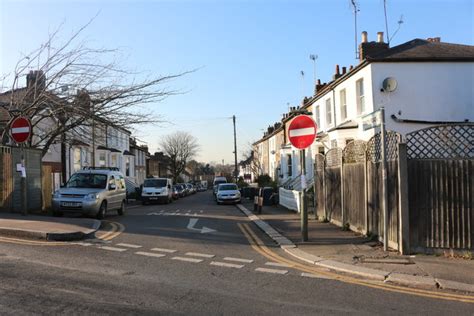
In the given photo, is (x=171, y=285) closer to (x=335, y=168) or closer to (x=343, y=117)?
(x=335, y=168)

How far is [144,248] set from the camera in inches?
399

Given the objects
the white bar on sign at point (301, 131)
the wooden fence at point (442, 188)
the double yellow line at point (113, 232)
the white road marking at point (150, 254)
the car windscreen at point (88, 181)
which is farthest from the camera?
the car windscreen at point (88, 181)

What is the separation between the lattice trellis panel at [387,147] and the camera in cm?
970

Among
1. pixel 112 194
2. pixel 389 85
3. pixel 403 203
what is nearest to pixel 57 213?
pixel 112 194

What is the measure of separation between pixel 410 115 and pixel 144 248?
50.6 feet

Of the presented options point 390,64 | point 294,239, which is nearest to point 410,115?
point 390,64

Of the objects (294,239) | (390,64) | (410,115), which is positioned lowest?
(294,239)

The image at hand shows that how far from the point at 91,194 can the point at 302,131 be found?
869cm

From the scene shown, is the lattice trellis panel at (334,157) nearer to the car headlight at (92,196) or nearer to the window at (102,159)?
the car headlight at (92,196)

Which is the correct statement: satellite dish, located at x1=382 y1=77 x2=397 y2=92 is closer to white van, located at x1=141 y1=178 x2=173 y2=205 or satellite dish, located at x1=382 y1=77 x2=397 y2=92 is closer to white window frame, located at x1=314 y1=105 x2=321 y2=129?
white window frame, located at x1=314 y1=105 x2=321 y2=129

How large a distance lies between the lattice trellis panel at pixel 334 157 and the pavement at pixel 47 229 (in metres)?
7.32

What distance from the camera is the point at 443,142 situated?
9.25m

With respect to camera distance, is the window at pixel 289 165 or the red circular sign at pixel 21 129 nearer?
the red circular sign at pixel 21 129

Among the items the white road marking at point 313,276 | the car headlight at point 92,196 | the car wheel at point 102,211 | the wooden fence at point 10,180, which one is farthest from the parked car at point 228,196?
the white road marking at point 313,276
